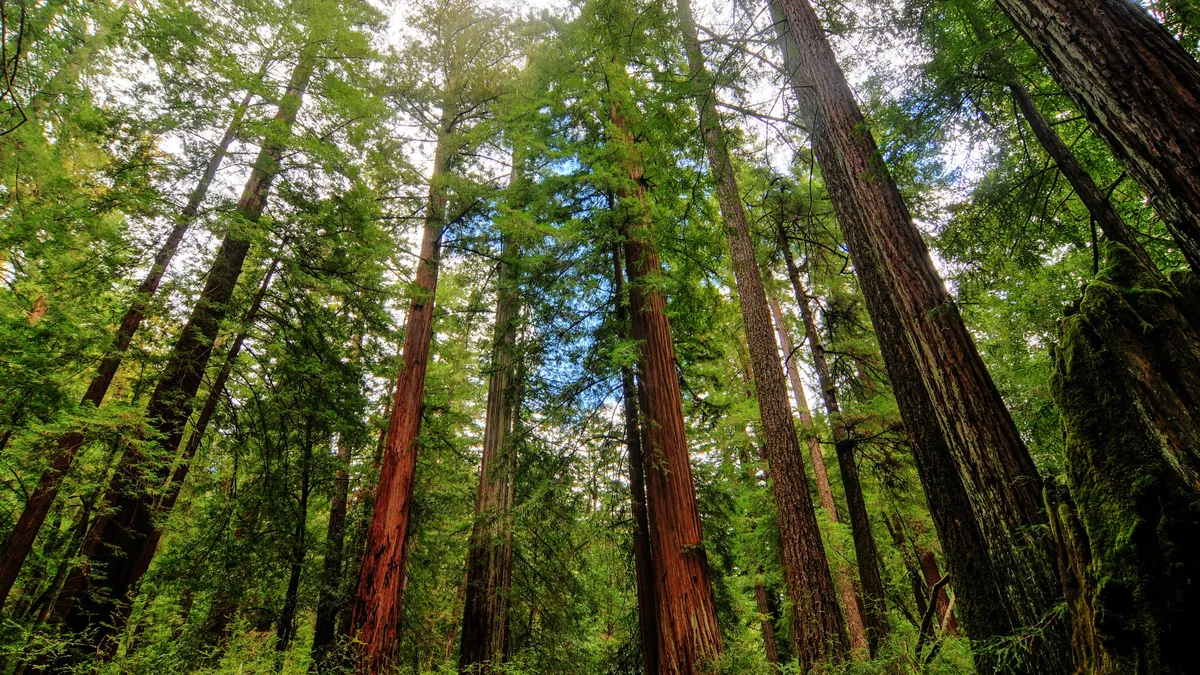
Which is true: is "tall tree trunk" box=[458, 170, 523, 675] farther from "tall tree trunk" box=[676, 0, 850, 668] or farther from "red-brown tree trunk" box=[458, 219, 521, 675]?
"tall tree trunk" box=[676, 0, 850, 668]

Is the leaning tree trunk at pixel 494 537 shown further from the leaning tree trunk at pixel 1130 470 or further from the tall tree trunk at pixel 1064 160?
the tall tree trunk at pixel 1064 160

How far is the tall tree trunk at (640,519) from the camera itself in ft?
19.1

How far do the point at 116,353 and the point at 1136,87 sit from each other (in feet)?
29.6

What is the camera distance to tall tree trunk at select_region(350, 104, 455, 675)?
5.70m

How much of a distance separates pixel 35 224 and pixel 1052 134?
1151 cm

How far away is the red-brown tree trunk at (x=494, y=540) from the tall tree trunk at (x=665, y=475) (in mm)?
2143

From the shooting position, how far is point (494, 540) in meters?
6.67

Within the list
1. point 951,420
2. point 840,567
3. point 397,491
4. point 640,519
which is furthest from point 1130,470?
point 840,567

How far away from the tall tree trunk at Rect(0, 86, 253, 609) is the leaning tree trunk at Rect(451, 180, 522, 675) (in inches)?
166

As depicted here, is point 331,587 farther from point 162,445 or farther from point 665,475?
point 665,475

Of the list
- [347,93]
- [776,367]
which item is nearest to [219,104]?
[347,93]

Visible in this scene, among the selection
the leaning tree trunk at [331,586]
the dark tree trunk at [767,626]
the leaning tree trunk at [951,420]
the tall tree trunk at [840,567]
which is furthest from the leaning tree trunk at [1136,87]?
the dark tree trunk at [767,626]

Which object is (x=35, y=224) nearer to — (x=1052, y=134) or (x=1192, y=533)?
(x=1192, y=533)

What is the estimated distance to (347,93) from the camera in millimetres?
6023
